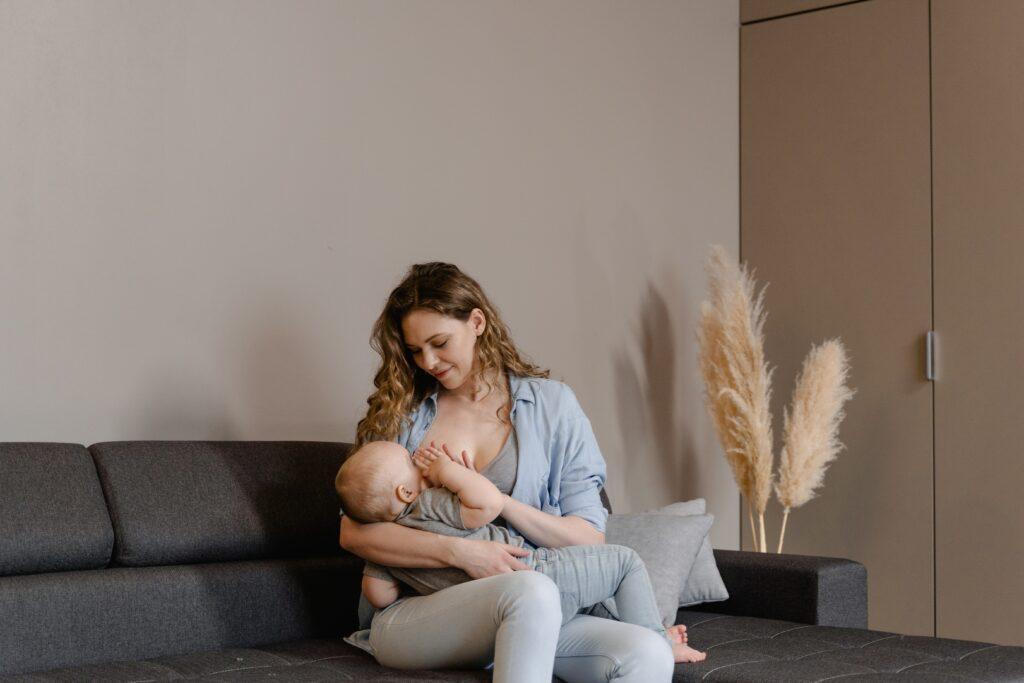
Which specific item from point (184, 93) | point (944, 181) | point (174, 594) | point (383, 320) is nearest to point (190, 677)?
point (174, 594)

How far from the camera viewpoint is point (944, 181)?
162 inches

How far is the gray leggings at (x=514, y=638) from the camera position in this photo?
193 centimetres

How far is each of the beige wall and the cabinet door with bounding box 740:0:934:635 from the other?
257 millimetres

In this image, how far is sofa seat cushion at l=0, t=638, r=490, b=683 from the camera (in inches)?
78.9

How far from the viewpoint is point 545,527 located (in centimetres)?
229

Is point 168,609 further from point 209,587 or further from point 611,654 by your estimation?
point 611,654

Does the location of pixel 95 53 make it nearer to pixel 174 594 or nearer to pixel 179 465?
pixel 179 465

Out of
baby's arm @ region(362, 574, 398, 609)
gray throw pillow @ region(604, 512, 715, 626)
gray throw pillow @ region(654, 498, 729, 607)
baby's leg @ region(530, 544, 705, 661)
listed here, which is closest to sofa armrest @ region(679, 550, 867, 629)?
gray throw pillow @ region(654, 498, 729, 607)

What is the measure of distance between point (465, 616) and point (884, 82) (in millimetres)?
3038

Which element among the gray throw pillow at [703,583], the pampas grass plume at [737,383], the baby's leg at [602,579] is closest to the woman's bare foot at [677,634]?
the baby's leg at [602,579]

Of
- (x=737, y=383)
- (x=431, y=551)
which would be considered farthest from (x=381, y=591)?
(x=737, y=383)

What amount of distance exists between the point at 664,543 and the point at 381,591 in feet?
2.66

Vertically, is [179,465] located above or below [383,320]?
below

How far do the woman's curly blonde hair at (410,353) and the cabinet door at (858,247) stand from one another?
83.0 inches
